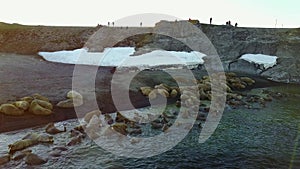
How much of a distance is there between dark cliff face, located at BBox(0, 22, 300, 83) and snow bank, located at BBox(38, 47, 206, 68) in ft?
9.02

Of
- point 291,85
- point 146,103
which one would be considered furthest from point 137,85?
point 291,85

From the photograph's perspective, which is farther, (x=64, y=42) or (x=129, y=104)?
(x=64, y=42)

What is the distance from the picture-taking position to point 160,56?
118 ft

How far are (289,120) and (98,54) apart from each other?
2891 cm

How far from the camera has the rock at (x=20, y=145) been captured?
9931mm

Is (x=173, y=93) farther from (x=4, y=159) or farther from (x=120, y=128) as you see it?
(x=4, y=159)

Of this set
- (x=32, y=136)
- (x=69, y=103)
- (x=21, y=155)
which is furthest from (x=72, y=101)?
(x=21, y=155)

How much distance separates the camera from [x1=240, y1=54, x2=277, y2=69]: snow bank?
35219 mm

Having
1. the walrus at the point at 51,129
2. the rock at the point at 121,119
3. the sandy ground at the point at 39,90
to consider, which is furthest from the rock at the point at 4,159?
the rock at the point at 121,119

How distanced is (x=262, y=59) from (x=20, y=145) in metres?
33.7

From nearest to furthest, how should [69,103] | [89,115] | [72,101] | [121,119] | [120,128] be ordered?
[120,128] < [89,115] < [121,119] < [69,103] < [72,101]

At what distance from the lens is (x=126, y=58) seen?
3547 centimetres

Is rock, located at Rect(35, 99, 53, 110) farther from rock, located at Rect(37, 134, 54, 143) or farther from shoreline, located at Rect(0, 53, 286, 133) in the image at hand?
rock, located at Rect(37, 134, 54, 143)

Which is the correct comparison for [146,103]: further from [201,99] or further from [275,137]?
[275,137]
